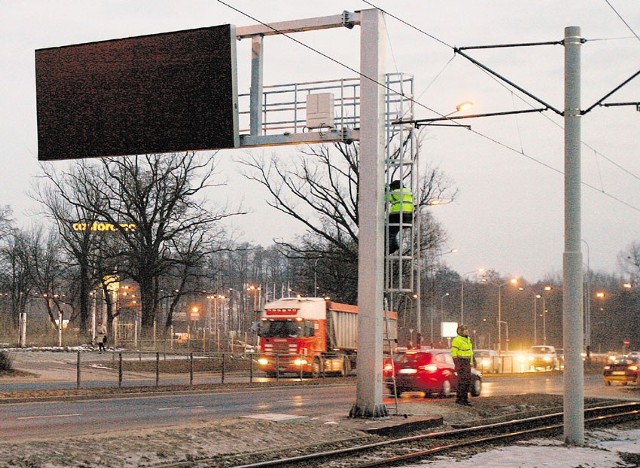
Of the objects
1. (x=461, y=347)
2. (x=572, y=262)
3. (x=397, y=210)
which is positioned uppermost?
(x=397, y=210)

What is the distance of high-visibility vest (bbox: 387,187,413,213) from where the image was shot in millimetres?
18719

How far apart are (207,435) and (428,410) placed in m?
7.45

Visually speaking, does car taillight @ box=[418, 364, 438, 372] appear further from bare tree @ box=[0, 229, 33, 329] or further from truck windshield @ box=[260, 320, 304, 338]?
bare tree @ box=[0, 229, 33, 329]

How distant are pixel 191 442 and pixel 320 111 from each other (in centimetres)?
787

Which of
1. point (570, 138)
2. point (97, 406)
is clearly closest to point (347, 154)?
point (97, 406)

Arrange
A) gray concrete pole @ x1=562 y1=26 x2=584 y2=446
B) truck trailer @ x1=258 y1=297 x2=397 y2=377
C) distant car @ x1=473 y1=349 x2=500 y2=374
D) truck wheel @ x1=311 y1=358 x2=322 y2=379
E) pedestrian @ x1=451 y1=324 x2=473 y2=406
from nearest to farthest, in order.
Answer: gray concrete pole @ x1=562 y1=26 x2=584 y2=446 < pedestrian @ x1=451 y1=324 x2=473 y2=406 < truck trailer @ x1=258 y1=297 x2=397 y2=377 < truck wheel @ x1=311 y1=358 x2=322 y2=379 < distant car @ x1=473 y1=349 x2=500 y2=374

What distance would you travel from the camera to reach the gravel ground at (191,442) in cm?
1233

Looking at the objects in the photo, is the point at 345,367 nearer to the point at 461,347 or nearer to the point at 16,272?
the point at 461,347

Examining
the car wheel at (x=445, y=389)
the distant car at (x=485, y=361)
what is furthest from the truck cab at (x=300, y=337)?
the car wheel at (x=445, y=389)

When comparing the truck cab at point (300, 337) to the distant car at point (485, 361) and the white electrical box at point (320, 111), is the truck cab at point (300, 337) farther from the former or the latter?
the white electrical box at point (320, 111)

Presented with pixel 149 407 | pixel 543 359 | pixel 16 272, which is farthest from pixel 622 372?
pixel 16 272

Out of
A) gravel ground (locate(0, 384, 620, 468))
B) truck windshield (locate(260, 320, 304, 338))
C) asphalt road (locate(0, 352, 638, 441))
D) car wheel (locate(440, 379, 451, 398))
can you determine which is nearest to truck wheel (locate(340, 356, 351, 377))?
truck windshield (locate(260, 320, 304, 338))

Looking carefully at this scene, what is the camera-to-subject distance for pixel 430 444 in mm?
16609

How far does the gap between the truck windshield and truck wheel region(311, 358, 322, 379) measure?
168 cm
